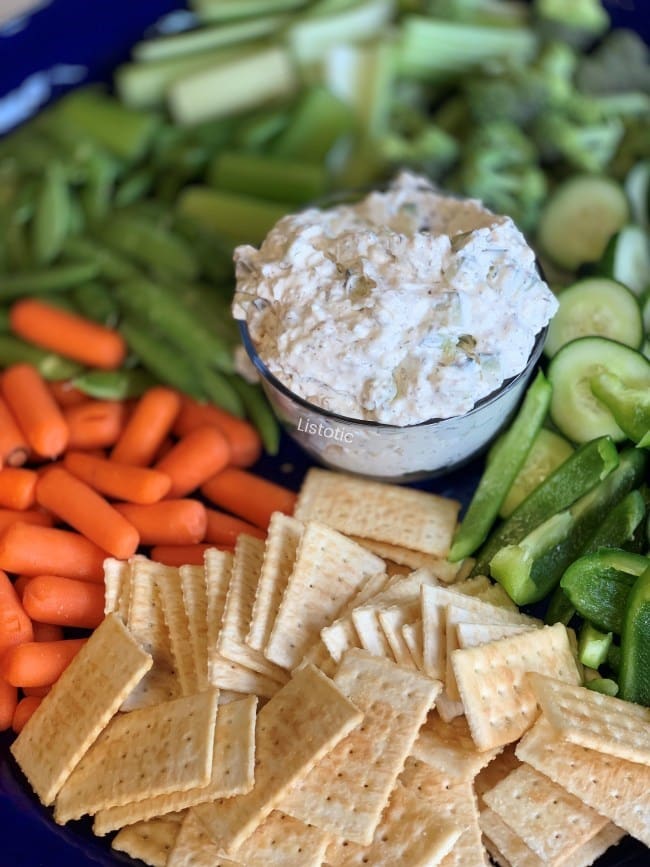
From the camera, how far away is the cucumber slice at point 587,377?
261 centimetres

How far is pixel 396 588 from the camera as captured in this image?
2.41 metres

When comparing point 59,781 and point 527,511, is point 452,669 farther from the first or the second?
point 59,781

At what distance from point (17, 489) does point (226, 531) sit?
61cm

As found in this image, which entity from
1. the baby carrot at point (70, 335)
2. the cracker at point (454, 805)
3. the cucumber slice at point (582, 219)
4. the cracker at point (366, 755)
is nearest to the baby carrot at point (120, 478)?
the baby carrot at point (70, 335)

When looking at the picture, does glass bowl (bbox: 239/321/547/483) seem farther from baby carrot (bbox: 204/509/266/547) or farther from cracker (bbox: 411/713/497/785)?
cracker (bbox: 411/713/497/785)

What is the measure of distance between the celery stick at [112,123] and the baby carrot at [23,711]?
2.02 m

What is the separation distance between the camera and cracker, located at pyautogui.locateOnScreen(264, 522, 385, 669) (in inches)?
91.0

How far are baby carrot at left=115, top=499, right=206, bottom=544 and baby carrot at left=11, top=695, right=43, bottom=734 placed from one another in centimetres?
53

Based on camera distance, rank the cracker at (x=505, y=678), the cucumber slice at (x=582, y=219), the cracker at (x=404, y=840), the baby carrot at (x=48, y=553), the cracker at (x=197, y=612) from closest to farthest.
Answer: the cracker at (x=404, y=840), the cracker at (x=505, y=678), the cracker at (x=197, y=612), the baby carrot at (x=48, y=553), the cucumber slice at (x=582, y=219)

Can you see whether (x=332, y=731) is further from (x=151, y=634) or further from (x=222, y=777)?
(x=151, y=634)

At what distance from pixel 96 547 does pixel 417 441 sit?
954mm

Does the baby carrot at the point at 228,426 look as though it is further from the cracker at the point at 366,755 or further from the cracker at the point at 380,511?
the cracker at the point at 366,755

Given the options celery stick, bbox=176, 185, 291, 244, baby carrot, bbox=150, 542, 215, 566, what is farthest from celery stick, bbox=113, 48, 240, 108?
baby carrot, bbox=150, 542, 215, 566

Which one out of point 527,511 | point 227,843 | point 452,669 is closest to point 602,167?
point 527,511
